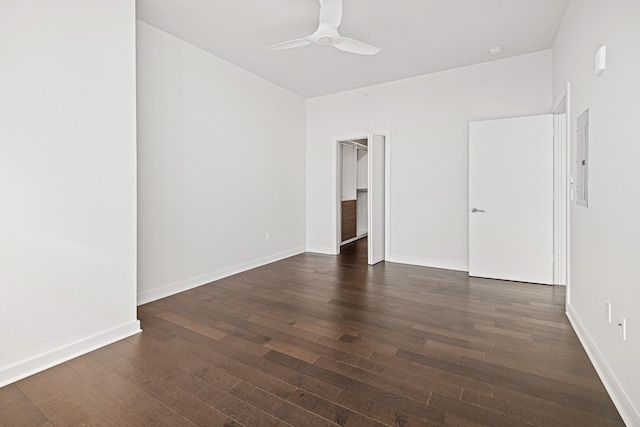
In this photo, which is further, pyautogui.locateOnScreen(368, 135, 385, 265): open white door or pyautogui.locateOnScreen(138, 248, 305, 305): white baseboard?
pyautogui.locateOnScreen(368, 135, 385, 265): open white door

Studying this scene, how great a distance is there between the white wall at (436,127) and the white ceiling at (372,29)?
0.26 m

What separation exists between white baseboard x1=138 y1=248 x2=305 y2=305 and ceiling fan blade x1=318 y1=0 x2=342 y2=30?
3117 millimetres

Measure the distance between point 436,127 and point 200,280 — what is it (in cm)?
397

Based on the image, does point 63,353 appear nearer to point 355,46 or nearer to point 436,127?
point 355,46

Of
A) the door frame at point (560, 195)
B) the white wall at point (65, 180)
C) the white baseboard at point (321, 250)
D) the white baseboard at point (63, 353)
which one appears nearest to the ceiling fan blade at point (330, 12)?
the white wall at point (65, 180)

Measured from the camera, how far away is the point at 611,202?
6.13 feet

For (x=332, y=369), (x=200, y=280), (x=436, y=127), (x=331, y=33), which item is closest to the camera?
(x=332, y=369)

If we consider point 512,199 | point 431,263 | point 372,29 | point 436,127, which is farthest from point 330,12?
point 431,263

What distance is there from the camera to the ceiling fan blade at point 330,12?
2.58 metres

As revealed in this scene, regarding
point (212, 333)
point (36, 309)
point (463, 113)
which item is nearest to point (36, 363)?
point (36, 309)

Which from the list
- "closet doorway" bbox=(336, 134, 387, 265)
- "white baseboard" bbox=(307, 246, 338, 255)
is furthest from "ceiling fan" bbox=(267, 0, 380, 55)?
"white baseboard" bbox=(307, 246, 338, 255)

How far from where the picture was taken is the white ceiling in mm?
3035

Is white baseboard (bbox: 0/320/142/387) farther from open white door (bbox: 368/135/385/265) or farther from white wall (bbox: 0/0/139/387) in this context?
open white door (bbox: 368/135/385/265)

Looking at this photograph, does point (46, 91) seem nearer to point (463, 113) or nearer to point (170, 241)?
point (170, 241)
